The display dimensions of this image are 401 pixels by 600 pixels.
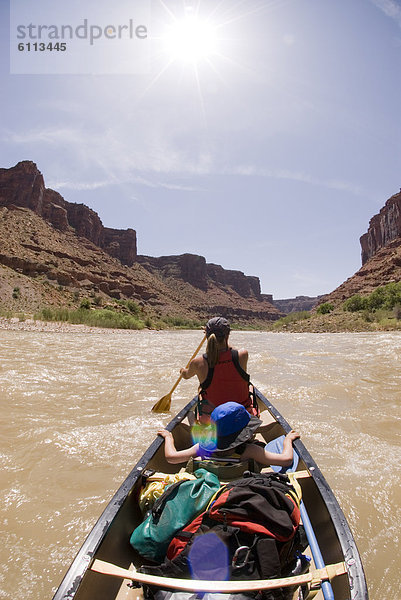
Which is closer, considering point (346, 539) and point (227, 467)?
point (346, 539)

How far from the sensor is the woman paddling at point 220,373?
302 centimetres

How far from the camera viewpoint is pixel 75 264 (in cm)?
5541

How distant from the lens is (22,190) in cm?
6700

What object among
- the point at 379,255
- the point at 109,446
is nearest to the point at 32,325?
the point at 109,446

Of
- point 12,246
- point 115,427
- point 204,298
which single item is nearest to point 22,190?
point 12,246

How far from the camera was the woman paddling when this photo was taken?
9.89 feet

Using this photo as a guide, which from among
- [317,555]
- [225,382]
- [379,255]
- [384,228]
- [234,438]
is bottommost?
[317,555]

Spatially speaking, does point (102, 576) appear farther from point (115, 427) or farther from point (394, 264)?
point (394, 264)

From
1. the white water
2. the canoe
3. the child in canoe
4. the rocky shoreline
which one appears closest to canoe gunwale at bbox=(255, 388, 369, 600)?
the canoe

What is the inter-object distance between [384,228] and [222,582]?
102599 mm

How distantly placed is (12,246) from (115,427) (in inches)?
1896

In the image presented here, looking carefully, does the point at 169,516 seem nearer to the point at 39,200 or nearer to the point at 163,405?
the point at 163,405

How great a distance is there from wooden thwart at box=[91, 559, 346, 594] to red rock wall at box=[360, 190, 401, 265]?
94249mm

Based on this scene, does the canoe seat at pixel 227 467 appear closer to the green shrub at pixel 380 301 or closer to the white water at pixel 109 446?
the white water at pixel 109 446
